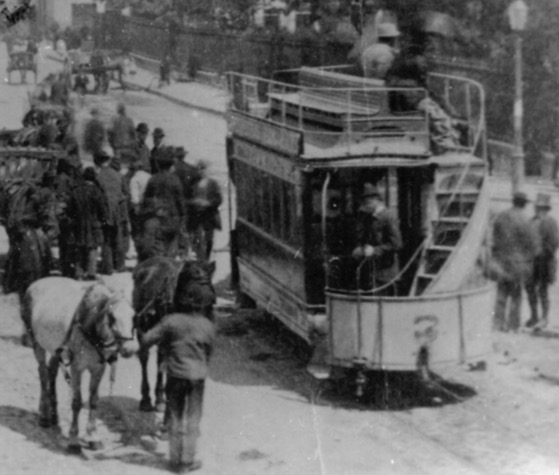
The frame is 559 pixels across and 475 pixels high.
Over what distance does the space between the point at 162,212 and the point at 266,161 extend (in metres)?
1.33

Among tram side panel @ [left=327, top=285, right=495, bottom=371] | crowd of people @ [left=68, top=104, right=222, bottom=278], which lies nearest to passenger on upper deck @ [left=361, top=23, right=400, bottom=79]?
crowd of people @ [left=68, top=104, right=222, bottom=278]

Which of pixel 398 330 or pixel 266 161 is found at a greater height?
pixel 266 161

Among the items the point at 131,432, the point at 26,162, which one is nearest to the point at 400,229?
the point at 131,432

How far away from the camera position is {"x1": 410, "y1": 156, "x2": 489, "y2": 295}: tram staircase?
486 inches

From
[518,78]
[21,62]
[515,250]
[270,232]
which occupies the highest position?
[518,78]

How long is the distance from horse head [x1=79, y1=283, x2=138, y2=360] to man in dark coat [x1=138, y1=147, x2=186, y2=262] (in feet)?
7.71

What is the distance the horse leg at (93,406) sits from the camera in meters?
10.3

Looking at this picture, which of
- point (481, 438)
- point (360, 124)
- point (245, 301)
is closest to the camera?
point (481, 438)

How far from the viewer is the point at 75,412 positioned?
34.0 feet

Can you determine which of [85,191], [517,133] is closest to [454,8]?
[517,133]

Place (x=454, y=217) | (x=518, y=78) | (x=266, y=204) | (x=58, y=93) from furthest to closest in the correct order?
(x=58, y=93) < (x=518, y=78) < (x=266, y=204) < (x=454, y=217)

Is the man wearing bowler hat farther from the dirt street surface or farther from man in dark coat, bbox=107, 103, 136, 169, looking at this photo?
man in dark coat, bbox=107, 103, 136, 169

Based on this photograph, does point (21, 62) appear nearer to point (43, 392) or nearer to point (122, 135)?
point (122, 135)

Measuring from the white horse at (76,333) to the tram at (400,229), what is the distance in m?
2.61
